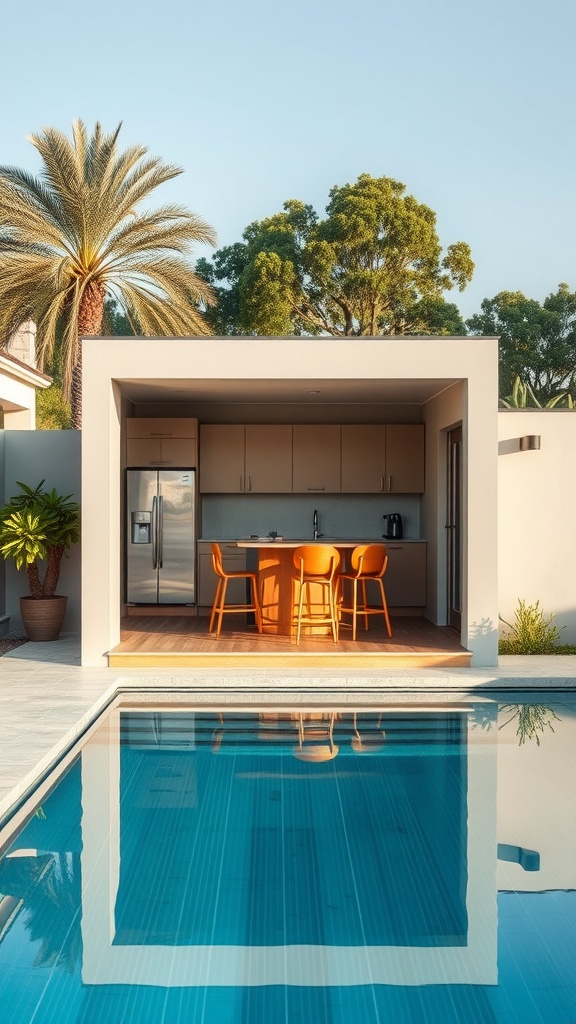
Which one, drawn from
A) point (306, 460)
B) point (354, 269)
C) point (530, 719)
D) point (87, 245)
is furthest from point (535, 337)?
point (530, 719)

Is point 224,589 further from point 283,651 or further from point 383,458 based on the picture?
point 383,458

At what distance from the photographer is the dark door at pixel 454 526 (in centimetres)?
1064

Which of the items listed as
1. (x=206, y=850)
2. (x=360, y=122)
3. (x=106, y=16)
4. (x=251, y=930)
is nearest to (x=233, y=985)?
(x=251, y=930)

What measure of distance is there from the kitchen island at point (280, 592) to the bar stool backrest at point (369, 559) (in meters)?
0.47

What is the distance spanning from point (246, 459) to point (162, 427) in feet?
3.71

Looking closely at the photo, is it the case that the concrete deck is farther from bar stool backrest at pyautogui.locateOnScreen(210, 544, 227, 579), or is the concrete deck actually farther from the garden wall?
the garden wall

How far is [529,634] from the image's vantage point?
9953 mm

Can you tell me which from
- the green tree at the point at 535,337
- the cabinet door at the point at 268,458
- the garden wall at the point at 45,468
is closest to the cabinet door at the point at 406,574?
the cabinet door at the point at 268,458

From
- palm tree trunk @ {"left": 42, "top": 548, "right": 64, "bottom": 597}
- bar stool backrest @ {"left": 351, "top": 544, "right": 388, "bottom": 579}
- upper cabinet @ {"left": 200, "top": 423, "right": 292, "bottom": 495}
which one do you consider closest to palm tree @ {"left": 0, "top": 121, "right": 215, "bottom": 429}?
upper cabinet @ {"left": 200, "top": 423, "right": 292, "bottom": 495}

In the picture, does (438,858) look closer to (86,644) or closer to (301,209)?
(86,644)

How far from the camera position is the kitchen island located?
10.4 meters

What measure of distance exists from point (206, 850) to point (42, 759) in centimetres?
144

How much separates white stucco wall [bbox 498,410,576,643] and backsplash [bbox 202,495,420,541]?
276 centimetres

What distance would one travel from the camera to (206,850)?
183 inches
